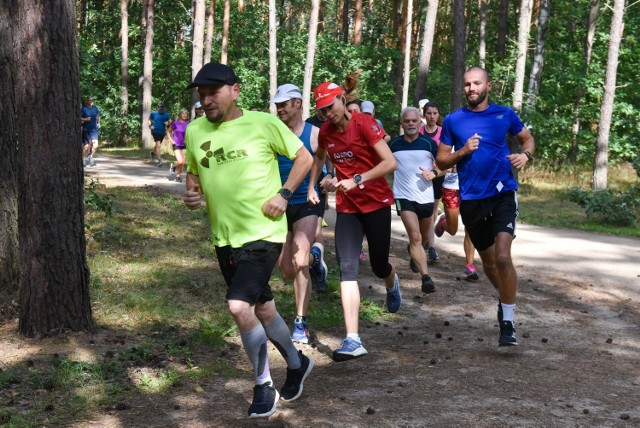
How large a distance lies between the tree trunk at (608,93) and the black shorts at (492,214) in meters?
16.4

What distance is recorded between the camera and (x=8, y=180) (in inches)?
295

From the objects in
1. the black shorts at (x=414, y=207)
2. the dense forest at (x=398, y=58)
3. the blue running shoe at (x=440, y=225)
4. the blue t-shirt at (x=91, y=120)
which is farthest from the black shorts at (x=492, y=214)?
the blue t-shirt at (x=91, y=120)

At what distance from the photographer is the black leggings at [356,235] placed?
6699 mm

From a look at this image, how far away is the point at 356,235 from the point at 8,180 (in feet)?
10.7

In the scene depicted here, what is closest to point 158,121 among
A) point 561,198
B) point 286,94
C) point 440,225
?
point 561,198

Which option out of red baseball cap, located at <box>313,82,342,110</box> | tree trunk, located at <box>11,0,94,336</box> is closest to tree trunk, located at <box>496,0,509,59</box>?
red baseball cap, located at <box>313,82,342,110</box>

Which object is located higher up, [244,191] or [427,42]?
[427,42]

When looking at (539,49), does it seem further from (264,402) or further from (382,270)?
(264,402)

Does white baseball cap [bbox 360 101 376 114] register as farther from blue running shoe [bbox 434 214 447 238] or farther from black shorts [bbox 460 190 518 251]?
black shorts [bbox 460 190 518 251]

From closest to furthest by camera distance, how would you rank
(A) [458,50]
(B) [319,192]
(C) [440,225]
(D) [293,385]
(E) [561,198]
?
(D) [293,385], (B) [319,192], (C) [440,225], (E) [561,198], (A) [458,50]

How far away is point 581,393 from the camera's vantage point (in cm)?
577

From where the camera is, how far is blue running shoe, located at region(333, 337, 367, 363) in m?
6.26

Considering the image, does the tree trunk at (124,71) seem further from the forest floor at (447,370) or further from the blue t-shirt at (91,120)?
the forest floor at (447,370)

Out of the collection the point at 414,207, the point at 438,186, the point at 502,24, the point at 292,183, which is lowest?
the point at 414,207
